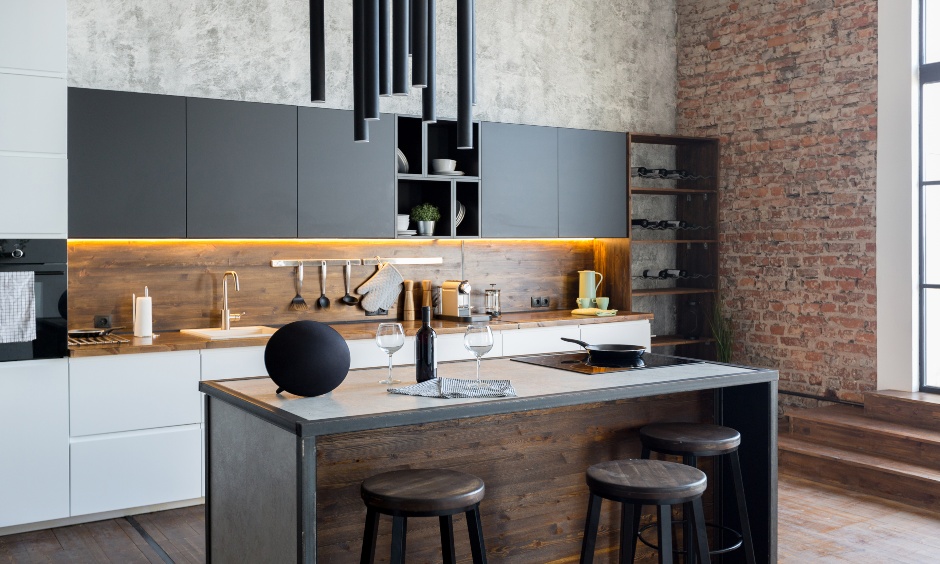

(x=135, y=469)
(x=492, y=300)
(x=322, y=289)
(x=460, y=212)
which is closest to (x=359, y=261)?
(x=322, y=289)

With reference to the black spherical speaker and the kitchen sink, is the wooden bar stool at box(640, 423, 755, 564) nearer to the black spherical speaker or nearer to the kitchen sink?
the black spherical speaker

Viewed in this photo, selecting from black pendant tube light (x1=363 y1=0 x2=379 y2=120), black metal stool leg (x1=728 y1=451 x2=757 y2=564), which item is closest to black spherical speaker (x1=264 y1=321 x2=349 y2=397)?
black pendant tube light (x1=363 y1=0 x2=379 y2=120)

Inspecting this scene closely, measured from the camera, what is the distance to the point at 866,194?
6473 millimetres

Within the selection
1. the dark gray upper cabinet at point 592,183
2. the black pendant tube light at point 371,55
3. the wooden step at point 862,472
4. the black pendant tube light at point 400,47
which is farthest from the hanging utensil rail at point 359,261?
the black pendant tube light at point 400,47

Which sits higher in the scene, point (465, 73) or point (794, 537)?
point (465, 73)

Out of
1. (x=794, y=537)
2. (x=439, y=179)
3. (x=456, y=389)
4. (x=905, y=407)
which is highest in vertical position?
(x=439, y=179)

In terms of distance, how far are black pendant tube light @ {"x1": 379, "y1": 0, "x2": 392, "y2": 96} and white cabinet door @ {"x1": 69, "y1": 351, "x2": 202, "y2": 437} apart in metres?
2.59

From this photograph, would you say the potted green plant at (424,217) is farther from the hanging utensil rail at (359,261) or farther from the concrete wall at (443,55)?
the concrete wall at (443,55)

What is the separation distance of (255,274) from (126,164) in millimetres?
1183

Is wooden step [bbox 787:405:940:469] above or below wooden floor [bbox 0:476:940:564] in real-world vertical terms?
above

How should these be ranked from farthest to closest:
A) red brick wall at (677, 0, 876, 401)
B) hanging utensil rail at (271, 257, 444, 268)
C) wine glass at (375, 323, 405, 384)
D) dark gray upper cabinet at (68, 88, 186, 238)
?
1. red brick wall at (677, 0, 876, 401)
2. hanging utensil rail at (271, 257, 444, 268)
3. dark gray upper cabinet at (68, 88, 186, 238)
4. wine glass at (375, 323, 405, 384)

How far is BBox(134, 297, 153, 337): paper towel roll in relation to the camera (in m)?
5.30

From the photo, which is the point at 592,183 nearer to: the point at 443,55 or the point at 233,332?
the point at 443,55

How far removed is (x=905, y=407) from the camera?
5949mm
